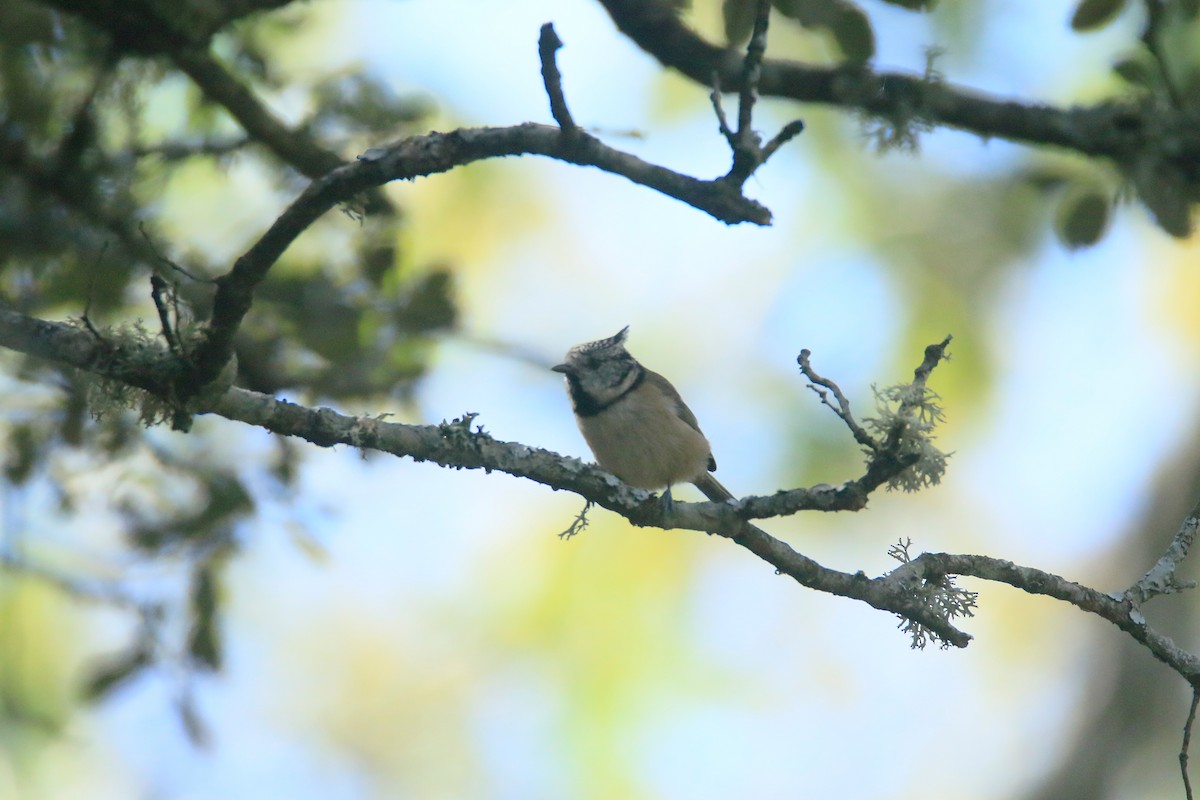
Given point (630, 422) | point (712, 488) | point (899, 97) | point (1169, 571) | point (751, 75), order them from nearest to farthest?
point (751, 75)
point (1169, 571)
point (899, 97)
point (630, 422)
point (712, 488)

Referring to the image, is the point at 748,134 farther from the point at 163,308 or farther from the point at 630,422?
the point at 630,422

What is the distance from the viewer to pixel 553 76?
9.70 feet

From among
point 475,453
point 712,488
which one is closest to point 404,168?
point 475,453

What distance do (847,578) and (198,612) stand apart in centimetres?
313

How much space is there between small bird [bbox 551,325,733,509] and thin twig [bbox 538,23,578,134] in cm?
264

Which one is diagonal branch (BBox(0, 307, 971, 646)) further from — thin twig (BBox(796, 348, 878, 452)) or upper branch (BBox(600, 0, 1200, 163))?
upper branch (BBox(600, 0, 1200, 163))

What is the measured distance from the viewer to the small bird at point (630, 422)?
5.56 meters

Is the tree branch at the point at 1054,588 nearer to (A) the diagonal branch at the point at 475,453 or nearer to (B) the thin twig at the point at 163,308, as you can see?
(A) the diagonal branch at the point at 475,453

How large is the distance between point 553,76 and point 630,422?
285cm

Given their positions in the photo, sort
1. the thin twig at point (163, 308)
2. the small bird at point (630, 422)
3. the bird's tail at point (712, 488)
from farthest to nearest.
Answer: the bird's tail at point (712, 488)
the small bird at point (630, 422)
the thin twig at point (163, 308)

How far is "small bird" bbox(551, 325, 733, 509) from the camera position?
5559mm

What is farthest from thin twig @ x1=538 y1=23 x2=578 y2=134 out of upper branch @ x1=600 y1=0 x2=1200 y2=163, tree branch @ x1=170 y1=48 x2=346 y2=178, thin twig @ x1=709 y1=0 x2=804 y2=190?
tree branch @ x1=170 y1=48 x2=346 y2=178

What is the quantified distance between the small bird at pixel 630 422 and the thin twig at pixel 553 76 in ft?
8.66

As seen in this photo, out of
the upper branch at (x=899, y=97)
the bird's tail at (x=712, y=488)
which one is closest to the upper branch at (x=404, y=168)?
the upper branch at (x=899, y=97)
